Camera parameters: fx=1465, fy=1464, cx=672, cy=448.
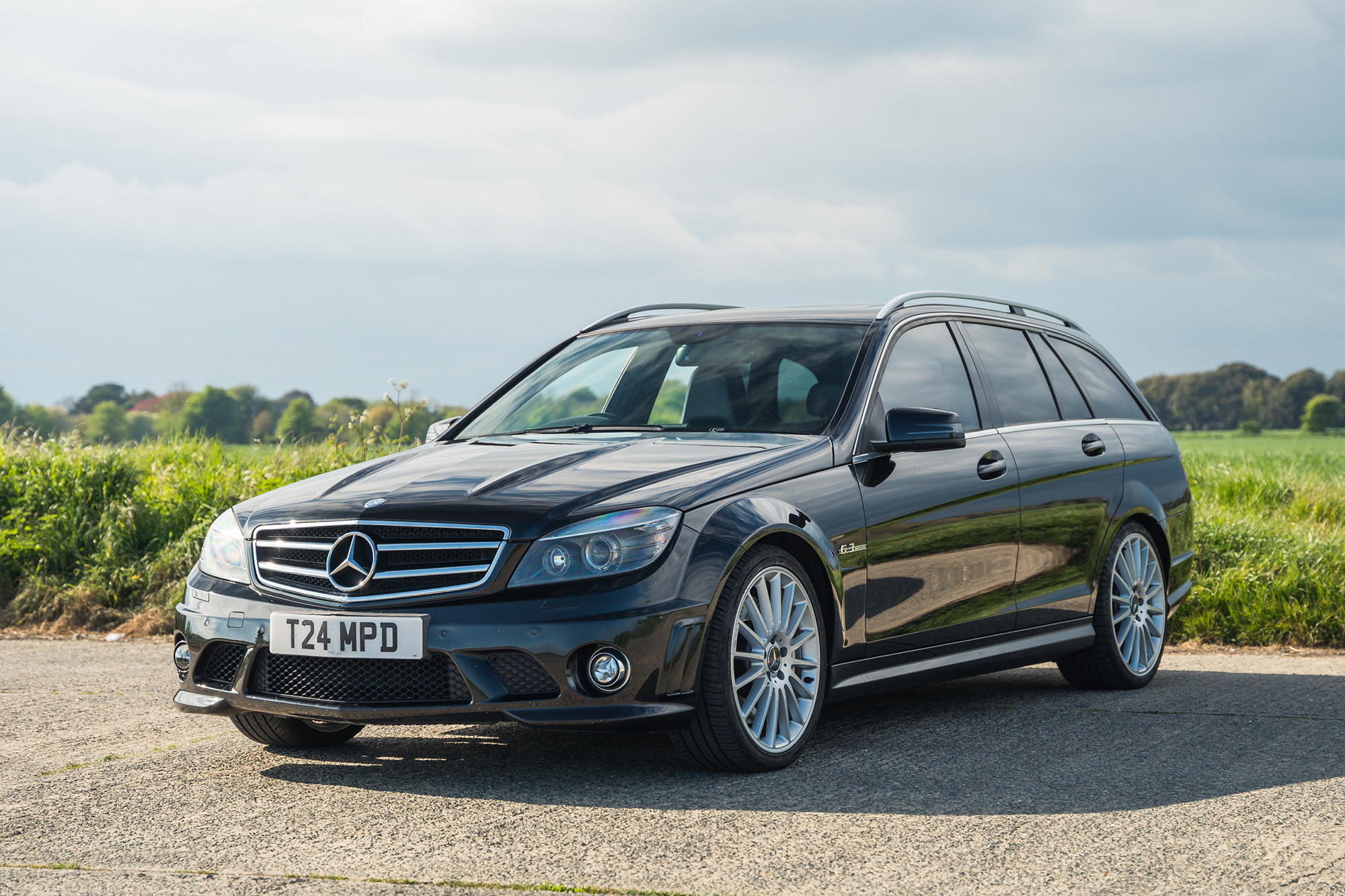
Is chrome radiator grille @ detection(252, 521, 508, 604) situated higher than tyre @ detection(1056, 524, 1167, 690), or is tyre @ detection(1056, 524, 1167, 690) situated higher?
chrome radiator grille @ detection(252, 521, 508, 604)

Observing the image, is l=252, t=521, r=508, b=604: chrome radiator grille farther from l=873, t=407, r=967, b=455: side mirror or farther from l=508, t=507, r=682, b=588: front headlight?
l=873, t=407, r=967, b=455: side mirror

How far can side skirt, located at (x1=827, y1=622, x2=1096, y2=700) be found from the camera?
552 centimetres

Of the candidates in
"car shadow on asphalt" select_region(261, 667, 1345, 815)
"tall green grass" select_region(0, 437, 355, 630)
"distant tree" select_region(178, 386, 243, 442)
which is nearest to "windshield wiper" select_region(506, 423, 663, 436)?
"car shadow on asphalt" select_region(261, 667, 1345, 815)

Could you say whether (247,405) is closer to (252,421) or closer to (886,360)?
(252,421)

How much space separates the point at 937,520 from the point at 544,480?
5.73ft

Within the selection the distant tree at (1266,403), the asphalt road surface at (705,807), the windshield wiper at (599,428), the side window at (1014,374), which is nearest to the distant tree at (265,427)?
the asphalt road surface at (705,807)

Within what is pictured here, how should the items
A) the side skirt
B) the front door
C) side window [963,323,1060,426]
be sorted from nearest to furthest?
1. the side skirt
2. the front door
3. side window [963,323,1060,426]

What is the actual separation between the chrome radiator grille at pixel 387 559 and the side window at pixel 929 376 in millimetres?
2005

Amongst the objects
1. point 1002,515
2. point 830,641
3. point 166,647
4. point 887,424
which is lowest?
point 166,647

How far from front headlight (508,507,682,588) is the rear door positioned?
2362 mm

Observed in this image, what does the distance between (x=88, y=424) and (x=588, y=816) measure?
1029cm

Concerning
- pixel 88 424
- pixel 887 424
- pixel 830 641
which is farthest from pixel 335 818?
pixel 88 424

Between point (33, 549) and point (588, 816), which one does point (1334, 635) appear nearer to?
point (588, 816)

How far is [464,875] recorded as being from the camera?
379 centimetres
